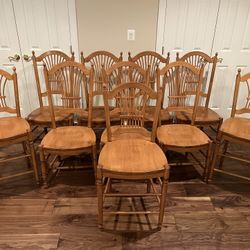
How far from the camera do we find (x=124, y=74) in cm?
253

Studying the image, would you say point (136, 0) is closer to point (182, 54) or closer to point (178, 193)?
point (182, 54)

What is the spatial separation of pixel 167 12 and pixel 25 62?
1.60 m

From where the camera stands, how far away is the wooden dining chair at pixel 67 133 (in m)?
1.82

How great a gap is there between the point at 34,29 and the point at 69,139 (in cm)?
132

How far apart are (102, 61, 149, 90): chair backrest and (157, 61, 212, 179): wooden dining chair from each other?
6.2 inches

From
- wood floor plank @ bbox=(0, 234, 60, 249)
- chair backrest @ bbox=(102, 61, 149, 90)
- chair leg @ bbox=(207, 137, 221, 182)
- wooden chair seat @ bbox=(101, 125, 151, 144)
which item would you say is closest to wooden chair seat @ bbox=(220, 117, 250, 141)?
chair leg @ bbox=(207, 137, 221, 182)

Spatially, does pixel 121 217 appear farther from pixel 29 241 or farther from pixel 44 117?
pixel 44 117

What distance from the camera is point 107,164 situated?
1.51 meters

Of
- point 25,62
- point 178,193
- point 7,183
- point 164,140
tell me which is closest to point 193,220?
point 178,193

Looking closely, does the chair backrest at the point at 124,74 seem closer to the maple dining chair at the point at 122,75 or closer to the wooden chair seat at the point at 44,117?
the maple dining chair at the point at 122,75

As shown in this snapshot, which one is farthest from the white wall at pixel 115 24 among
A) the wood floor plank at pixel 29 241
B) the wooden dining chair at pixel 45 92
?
the wood floor plank at pixel 29 241

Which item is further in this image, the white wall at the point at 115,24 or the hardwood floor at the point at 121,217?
the white wall at the point at 115,24

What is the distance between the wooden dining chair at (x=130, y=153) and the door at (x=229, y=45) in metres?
1.41

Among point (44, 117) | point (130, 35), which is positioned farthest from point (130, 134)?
point (130, 35)
